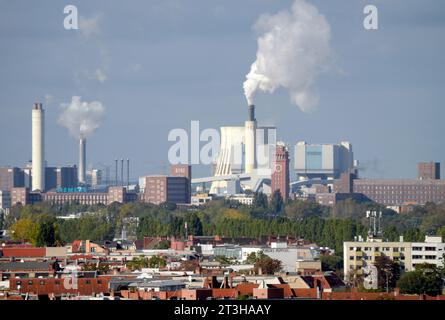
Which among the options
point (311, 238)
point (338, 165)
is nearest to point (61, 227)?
point (311, 238)

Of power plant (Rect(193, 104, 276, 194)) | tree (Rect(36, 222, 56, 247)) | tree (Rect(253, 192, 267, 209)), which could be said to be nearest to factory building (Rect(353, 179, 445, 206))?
power plant (Rect(193, 104, 276, 194))

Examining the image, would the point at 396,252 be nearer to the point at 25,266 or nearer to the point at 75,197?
the point at 25,266

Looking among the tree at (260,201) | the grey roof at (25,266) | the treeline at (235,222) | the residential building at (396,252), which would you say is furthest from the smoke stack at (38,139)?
the grey roof at (25,266)

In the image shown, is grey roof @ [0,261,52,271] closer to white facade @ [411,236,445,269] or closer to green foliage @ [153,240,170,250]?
white facade @ [411,236,445,269]

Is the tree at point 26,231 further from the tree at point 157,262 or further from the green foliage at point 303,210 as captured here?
the green foliage at point 303,210

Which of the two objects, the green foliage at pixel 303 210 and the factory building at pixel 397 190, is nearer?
the green foliage at pixel 303 210
